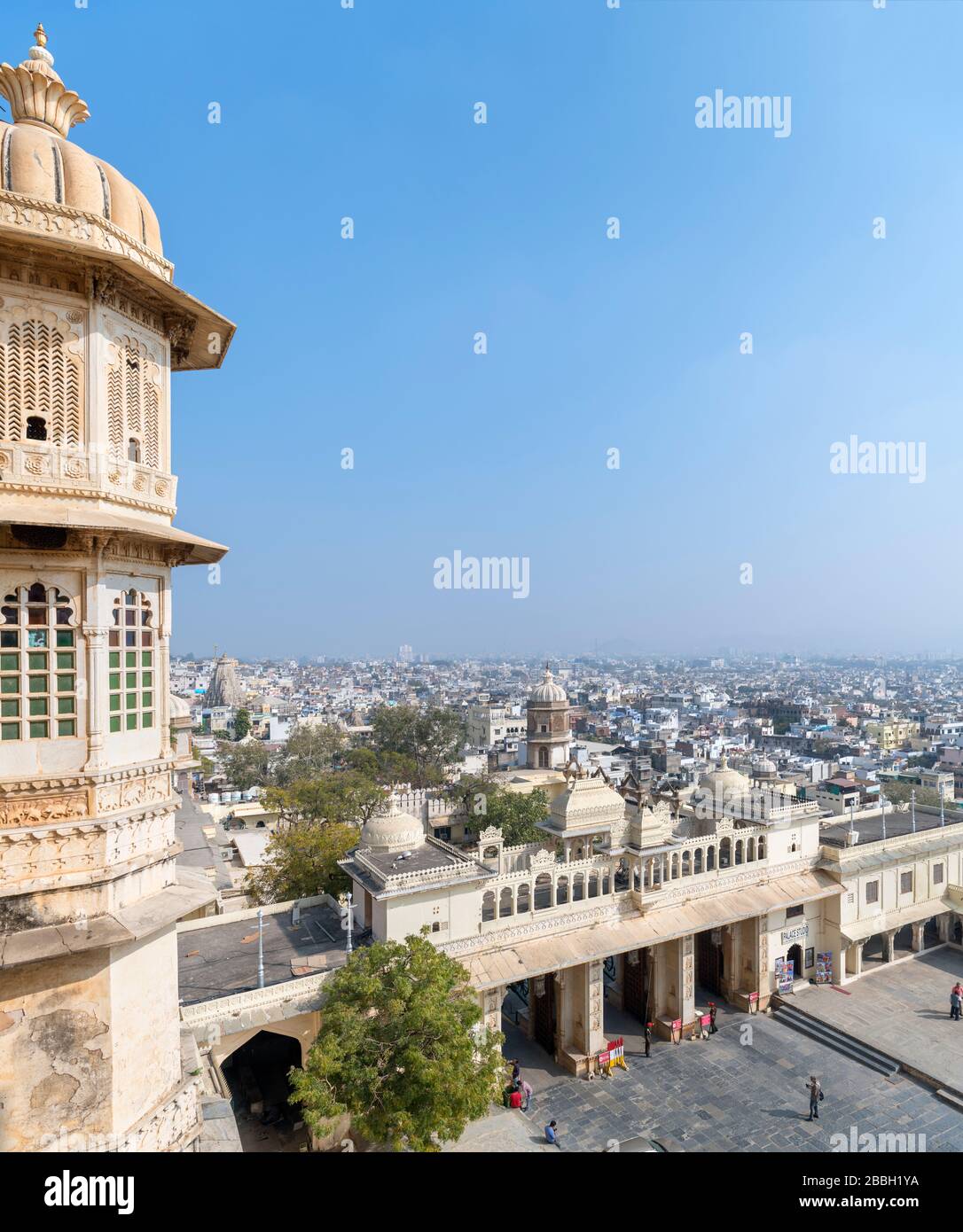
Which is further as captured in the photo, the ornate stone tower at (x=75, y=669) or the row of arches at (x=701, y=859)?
the row of arches at (x=701, y=859)

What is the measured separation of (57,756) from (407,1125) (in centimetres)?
1130

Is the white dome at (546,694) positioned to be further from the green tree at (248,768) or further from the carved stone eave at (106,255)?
the carved stone eave at (106,255)

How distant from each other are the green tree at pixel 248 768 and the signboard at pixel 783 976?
43287 mm

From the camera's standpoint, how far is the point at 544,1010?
2498 cm

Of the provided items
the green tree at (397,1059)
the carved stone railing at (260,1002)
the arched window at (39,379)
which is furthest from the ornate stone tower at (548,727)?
the arched window at (39,379)

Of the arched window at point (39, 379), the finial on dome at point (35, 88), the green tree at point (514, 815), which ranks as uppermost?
the finial on dome at point (35, 88)

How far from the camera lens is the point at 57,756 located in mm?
8328

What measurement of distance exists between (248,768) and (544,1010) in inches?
1675

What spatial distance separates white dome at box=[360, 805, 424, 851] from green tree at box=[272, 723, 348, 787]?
114 feet

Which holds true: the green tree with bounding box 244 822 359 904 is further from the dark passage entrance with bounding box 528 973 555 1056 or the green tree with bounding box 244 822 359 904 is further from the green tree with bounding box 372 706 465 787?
the green tree with bounding box 372 706 465 787

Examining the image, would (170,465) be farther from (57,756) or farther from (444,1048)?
(444,1048)

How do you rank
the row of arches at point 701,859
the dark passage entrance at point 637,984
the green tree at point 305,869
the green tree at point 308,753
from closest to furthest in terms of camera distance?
the row of arches at point 701,859
the green tree at point 305,869
the dark passage entrance at point 637,984
the green tree at point 308,753

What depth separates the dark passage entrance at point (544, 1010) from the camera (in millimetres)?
24312

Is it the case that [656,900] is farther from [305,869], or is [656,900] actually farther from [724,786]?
[305,869]
